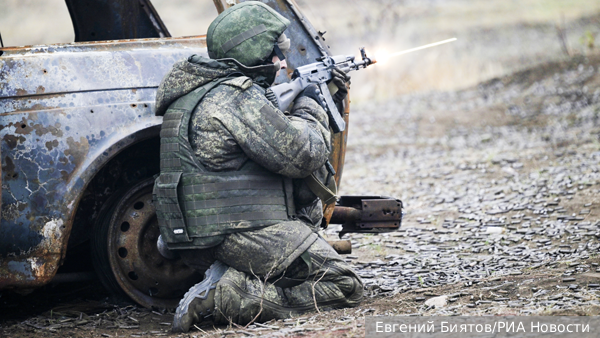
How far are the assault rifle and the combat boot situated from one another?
3.50 feet

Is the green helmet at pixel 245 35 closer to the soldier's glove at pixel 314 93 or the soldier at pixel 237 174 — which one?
the soldier at pixel 237 174

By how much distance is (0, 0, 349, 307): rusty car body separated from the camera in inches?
138

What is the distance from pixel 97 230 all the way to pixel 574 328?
2631mm

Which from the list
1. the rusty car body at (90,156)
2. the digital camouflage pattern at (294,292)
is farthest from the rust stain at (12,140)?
the digital camouflage pattern at (294,292)

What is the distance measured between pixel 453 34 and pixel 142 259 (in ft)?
59.9

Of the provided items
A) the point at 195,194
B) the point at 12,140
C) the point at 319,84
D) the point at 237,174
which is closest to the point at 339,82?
the point at 319,84

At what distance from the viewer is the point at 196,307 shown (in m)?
3.50

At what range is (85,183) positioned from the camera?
11.8 ft

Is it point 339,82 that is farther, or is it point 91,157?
point 339,82

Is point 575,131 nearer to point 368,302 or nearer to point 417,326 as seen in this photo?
point 368,302

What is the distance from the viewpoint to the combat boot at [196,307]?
3.48 meters

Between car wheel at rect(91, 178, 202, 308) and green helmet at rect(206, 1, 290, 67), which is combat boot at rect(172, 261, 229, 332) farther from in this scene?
green helmet at rect(206, 1, 290, 67)

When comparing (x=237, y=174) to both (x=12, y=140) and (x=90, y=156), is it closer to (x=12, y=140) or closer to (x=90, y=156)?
(x=90, y=156)

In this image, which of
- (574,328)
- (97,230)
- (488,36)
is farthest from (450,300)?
(488,36)
